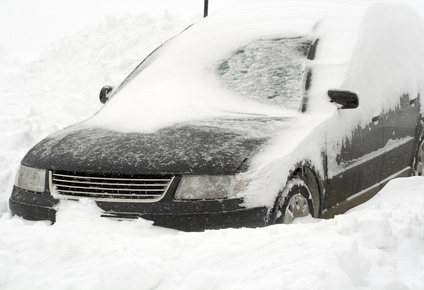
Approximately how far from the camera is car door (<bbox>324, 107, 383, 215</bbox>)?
4.49 metres

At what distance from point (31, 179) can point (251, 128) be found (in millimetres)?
1450

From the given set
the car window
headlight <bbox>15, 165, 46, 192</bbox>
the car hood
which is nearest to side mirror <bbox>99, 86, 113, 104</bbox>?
the car window

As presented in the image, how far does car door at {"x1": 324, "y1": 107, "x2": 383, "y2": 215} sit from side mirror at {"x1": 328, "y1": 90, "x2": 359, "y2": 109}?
0.36ft

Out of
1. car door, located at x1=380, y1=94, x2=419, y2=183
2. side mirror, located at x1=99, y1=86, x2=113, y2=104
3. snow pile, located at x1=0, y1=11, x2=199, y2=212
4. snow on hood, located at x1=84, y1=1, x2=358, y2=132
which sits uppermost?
snow on hood, located at x1=84, y1=1, x2=358, y2=132

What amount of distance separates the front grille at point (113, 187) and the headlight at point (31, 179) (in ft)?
0.38

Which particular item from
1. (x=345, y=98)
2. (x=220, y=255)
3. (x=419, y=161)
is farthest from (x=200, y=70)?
(x=419, y=161)

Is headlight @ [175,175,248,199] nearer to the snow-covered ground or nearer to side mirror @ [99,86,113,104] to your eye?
the snow-covered ground

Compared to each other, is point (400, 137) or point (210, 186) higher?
point (210, 186)

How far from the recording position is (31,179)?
4.14 meters

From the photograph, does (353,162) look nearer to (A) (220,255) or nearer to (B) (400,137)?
(B) (400,137)

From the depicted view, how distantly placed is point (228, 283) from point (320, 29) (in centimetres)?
310

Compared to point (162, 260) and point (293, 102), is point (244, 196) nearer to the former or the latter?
point (162, 260)

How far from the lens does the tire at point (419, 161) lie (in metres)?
6.18

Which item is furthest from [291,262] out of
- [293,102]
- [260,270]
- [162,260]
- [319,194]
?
[293,102]
